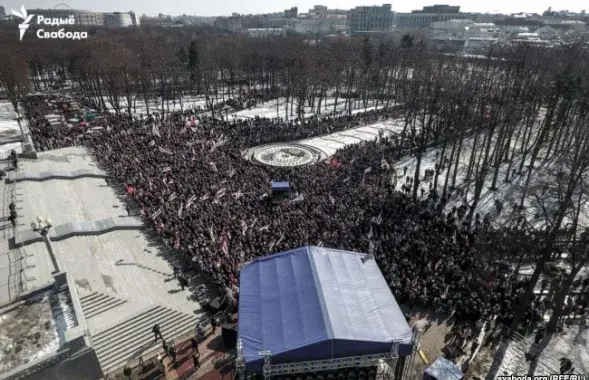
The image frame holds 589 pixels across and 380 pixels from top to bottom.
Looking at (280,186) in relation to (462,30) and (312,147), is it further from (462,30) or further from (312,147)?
(462,30)

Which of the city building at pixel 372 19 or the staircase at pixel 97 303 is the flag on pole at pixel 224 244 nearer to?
the staircase at pixel 97 303

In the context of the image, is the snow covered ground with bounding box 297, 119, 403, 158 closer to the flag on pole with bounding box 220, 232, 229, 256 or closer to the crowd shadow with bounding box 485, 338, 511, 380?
the flag on pole with bounding box 220, 232, 229, 256

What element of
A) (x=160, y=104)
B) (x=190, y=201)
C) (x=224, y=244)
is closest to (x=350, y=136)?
(x=190, y=201)

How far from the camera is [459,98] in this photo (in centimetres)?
2753

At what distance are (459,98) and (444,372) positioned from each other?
69.7 feet

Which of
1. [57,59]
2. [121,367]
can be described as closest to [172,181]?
[121,367]

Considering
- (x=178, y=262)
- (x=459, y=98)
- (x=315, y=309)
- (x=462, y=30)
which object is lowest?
(x=178, y=262)

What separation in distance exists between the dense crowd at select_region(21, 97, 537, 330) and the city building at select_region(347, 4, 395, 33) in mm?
173464

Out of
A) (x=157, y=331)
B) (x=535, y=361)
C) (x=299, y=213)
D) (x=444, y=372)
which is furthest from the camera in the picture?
(x=299, y=213)

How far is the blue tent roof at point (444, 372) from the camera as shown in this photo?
12.5 m

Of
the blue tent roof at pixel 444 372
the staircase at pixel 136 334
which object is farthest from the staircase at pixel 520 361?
the staircase at pixel 136 334

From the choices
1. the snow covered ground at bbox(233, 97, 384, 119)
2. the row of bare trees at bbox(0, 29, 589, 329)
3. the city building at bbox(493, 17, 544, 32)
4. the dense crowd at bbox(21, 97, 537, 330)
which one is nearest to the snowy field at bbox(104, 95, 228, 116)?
the row of bare trees at bbox(0, 29, 589, 329)

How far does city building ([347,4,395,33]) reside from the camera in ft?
611

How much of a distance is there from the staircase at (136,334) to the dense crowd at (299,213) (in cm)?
267
